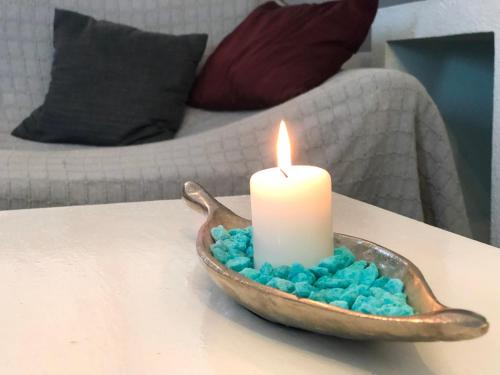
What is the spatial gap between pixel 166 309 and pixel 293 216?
129 mm

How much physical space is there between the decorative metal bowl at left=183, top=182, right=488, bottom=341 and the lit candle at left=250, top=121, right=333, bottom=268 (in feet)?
0.15

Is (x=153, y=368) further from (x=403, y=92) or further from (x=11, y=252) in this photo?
(x=403, y=92)

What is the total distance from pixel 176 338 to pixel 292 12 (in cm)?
129

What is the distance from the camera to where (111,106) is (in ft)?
5.20

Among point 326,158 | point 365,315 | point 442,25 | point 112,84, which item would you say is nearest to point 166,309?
point 365,315

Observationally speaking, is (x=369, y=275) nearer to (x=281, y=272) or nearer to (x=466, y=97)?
(x=281, y=272)

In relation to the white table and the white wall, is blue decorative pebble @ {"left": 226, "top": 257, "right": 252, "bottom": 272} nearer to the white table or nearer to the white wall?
the white table

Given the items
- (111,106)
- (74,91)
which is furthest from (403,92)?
(74,91)

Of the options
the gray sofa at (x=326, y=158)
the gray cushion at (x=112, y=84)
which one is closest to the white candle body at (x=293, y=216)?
the gray sofa at (x=326, y=158)

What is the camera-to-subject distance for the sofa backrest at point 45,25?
176cm

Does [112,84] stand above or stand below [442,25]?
below

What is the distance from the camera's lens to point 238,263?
19.6 inches

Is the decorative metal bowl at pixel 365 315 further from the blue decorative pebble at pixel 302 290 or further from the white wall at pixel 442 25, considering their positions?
the white wall at pixel 442 25

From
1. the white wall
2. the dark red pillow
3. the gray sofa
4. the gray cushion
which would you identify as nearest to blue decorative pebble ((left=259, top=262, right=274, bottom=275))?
the gray sofa
